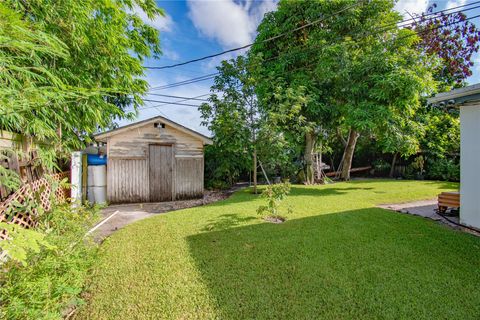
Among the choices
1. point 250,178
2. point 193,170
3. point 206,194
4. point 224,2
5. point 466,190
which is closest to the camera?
point 466,190

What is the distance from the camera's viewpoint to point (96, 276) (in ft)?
9.71

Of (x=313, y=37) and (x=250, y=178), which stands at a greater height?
(x=313, y=37)

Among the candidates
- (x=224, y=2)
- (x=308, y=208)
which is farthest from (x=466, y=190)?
(x=224, y=2)

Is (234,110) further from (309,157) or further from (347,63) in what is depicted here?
(309,157)

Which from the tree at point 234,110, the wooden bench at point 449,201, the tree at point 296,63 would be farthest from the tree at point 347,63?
the wooden bench at point 449,201

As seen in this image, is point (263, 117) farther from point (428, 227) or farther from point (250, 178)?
point (428, 227)

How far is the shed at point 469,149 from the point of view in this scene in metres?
4.27

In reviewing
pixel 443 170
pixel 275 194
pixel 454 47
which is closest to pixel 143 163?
pixel 275 194

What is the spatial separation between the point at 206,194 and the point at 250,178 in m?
3.96

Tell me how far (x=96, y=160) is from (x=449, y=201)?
33.5 feet

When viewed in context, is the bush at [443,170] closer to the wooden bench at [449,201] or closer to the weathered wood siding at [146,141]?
the wooden bench at [449,201]

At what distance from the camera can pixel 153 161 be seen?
8.14 meters

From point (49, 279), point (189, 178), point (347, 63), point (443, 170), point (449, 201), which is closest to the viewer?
point (49, 279)

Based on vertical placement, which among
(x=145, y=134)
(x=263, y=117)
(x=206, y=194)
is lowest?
(x=206, y=194)
